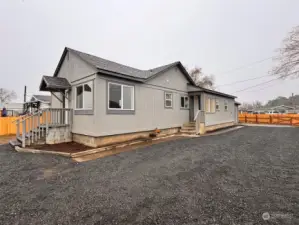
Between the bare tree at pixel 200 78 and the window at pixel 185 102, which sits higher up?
the bare tree at pixel 200 78

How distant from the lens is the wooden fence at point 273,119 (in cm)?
1964

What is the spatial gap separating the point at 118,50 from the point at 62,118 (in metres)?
21.6

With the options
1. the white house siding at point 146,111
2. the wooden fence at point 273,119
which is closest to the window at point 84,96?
the white house siding at point 146,111

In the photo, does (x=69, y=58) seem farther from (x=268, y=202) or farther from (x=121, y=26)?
(x=121, y=26)

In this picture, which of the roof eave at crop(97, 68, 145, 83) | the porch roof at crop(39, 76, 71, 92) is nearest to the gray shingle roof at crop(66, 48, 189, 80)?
the roof eave at crop(97, 68, 145, 83)

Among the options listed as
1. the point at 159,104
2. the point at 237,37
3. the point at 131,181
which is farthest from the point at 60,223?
the point at 237,37

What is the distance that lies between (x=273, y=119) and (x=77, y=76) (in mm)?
26140

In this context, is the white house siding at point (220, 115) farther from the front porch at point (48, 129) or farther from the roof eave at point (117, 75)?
the front porch at point (48, 129)

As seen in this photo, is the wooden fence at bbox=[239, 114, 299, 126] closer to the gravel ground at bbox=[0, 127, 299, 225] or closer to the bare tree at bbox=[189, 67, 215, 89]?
the bare tree at bbox=[189, 67, 215, 89]

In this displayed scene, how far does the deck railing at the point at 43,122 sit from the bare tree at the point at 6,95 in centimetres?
5308

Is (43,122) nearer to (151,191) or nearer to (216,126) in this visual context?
(151,191)

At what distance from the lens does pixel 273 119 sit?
21.9 m

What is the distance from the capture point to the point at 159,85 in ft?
34.1

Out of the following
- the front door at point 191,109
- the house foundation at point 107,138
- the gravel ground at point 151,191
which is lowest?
the gravel ground at point 151,191
